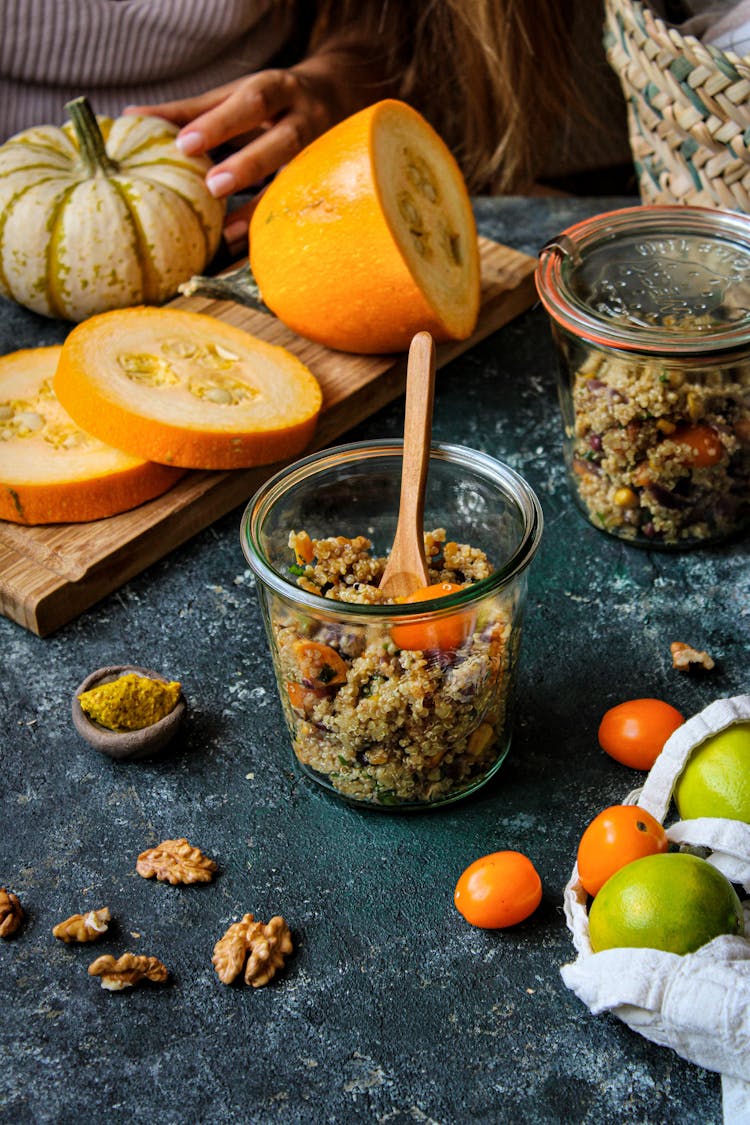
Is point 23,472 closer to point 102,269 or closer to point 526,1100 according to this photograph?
point 102,269

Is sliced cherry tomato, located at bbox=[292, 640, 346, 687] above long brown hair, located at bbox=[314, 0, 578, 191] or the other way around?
the other way around

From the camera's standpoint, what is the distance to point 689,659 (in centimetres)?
119

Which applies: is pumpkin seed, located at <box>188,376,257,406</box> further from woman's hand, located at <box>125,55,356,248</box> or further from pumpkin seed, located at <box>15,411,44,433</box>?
woman's hand, located at <box>125,55,356,248</box>

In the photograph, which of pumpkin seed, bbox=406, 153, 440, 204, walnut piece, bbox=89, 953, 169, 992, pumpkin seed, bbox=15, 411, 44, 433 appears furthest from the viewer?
pumpkin seed, bbox=406, 153, 440, 204

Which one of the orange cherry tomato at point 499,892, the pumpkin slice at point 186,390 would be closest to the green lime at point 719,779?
the orange cherry tomato at point 499,892

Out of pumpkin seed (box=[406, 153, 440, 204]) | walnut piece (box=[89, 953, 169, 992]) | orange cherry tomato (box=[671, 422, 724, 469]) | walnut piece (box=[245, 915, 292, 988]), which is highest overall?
pumpkin seed (box=[406, 153, 440, 204])

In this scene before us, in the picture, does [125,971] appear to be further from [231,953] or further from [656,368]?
[656,368]

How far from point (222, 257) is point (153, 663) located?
86 cm

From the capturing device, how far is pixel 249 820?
107 cm

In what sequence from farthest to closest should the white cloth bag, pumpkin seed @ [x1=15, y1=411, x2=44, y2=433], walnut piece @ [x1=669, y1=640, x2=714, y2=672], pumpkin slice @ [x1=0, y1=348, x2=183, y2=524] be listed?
1. pumpkin seed @ [x1=15, y1=411, x2=44, y2=433]
2. pumpkin slice @ [x1=0, y1=348, x2=183, y2=524]
3. walnut piece @ [x1=669, y1=640, x2=714, y2=672]
4. the white cloth bag

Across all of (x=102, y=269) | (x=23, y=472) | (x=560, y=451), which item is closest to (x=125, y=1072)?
(x=23, y=472)

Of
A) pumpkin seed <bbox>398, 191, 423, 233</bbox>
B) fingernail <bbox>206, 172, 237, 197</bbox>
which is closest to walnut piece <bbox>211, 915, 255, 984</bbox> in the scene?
pumpkin seed <bbox>398, 191, 423, 233</bbox>

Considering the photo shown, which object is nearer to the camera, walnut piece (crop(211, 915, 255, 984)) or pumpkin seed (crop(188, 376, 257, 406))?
walnut piece (crop(211, 915, 255, 984))

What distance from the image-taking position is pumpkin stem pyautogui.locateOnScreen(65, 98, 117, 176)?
1.66m
